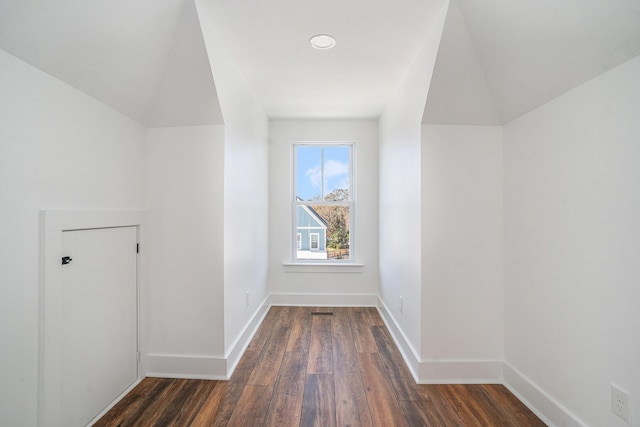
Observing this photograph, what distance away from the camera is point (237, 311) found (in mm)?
2656

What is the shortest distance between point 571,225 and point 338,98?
94.0 inches

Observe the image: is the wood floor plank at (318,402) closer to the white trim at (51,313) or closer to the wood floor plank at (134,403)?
the wood floor plank at (134,403)

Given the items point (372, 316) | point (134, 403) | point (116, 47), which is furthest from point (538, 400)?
point (116, 47)

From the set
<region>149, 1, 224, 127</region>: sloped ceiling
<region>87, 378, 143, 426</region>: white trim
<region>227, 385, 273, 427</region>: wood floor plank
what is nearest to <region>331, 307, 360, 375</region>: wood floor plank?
<region>227, 385, 273, 427</region>: wood floor plank

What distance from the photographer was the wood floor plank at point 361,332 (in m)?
2.79

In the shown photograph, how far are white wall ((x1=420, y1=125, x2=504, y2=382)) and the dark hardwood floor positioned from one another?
12.2 inches

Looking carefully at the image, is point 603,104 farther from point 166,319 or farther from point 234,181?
point 166,319

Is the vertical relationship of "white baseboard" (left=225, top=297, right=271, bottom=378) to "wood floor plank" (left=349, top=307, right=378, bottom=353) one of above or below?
above

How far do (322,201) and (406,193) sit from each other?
171cm

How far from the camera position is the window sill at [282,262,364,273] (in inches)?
160

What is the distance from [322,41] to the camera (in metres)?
2.18

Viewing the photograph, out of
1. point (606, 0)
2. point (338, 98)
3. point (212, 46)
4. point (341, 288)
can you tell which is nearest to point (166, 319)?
point (212, 46)

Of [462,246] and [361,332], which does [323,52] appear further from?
[361,332]

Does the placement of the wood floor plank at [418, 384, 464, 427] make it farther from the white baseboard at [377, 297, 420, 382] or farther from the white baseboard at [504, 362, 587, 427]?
the white baseboard at [504, 362, 587, 427]
